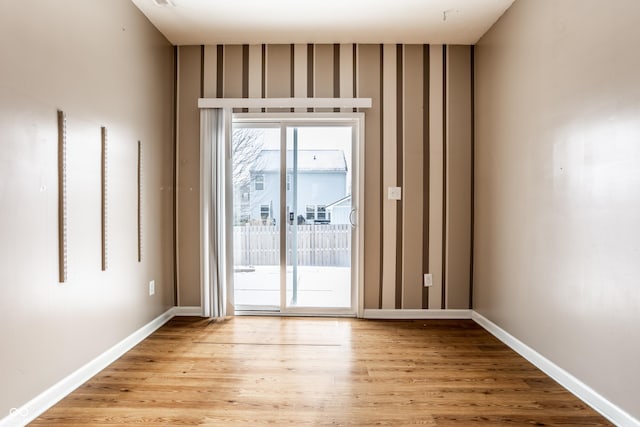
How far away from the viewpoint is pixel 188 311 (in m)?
3.62

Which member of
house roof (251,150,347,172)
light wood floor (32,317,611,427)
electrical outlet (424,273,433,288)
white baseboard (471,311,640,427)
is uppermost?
house roof (251,150,347,172)

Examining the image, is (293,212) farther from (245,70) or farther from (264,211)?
(245,70)

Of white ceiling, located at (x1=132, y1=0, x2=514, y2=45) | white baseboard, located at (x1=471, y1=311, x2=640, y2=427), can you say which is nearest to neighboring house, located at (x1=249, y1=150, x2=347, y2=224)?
white ceiling, located at (x1=132, y1=0, x2=514, y2=45)

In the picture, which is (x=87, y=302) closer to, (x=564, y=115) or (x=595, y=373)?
(x=595, y=373)

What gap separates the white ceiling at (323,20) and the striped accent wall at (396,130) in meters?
0.15

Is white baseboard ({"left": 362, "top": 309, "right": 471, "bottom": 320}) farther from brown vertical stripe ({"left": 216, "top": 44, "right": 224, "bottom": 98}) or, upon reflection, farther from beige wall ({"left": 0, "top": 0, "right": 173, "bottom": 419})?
brown vertical stripe ({"left": 216, "top": 44, "right": 224, "bottom": 98})

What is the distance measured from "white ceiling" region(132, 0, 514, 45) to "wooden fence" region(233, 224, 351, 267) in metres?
1.79

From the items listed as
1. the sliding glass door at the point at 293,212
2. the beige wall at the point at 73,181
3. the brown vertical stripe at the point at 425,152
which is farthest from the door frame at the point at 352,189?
the beige wall at the point at 73,181

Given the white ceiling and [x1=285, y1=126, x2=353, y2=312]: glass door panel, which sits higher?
the white ceiling

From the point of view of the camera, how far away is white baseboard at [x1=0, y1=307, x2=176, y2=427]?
179 centimetres

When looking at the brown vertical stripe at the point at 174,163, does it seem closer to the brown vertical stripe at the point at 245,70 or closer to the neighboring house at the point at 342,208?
the brown vertical stripe at the point at 245,70

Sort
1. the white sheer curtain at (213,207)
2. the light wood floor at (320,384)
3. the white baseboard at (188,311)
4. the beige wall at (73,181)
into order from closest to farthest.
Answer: the beige wall at (73,181), the light wood floor at (320,384), the white sheer curtain at (213,207), the white baseboard at (188,311)

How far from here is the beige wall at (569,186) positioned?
5.90 ft

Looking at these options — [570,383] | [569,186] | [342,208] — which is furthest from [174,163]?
[570,383]
